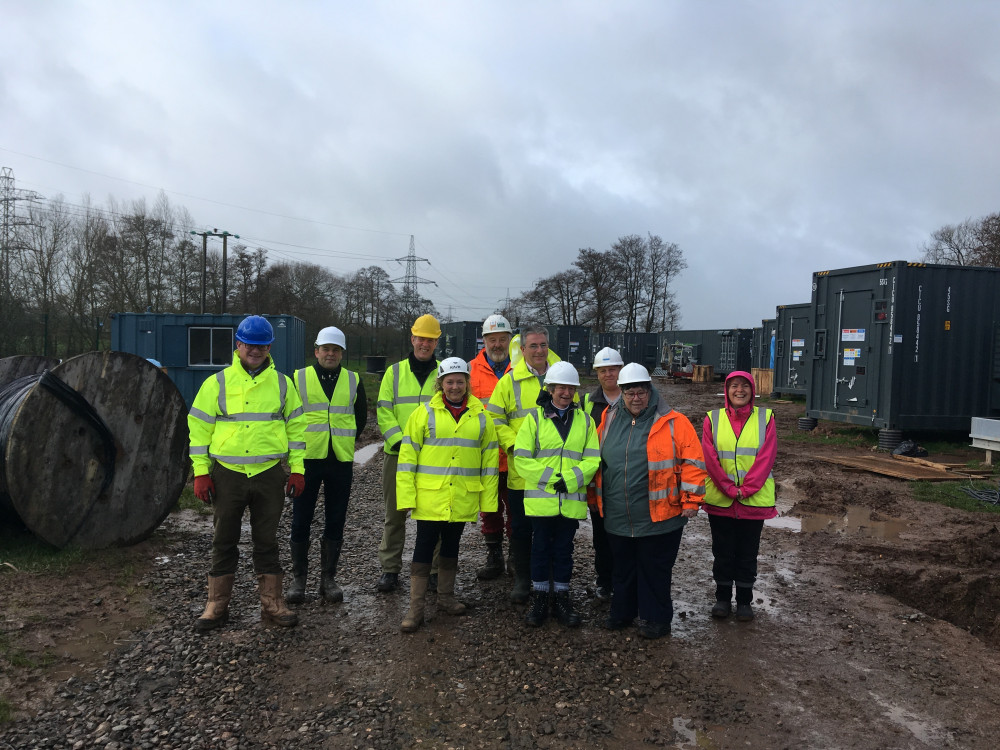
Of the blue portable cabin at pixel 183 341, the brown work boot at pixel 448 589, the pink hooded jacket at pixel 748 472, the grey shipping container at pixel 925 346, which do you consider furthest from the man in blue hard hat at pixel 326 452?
the blue portable cabin at pixel 183 341

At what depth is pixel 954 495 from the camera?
915 cm

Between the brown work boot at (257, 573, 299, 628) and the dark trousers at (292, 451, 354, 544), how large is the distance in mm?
501

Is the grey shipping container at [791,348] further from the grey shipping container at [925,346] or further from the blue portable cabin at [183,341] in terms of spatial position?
the blue portable cabin at [183,341]

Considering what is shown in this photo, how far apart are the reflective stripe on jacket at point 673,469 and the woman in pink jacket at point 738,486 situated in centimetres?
38

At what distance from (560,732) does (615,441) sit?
191 cm

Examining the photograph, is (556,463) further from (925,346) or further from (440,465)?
(925,346)

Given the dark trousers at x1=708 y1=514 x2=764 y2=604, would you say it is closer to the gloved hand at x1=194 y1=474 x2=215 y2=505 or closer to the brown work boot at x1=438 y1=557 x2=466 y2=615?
the brown work boot at x1=438 y1=557 x2=466 y2=615

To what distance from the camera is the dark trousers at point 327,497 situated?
525 centimetres

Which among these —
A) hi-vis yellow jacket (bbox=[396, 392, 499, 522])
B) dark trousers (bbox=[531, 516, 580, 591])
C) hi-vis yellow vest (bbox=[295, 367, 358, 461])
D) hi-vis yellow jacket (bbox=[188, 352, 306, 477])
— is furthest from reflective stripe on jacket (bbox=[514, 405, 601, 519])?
hi-vis yellow jacket (bbox=[188, 352, 306, 477])

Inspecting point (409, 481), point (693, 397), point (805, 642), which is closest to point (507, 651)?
point (409, 481)

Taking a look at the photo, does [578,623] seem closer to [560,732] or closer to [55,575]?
[560,732]

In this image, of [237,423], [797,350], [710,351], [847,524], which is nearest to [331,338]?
[237,423]

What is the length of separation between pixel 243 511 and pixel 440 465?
1.32m

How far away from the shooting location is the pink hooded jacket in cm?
483
